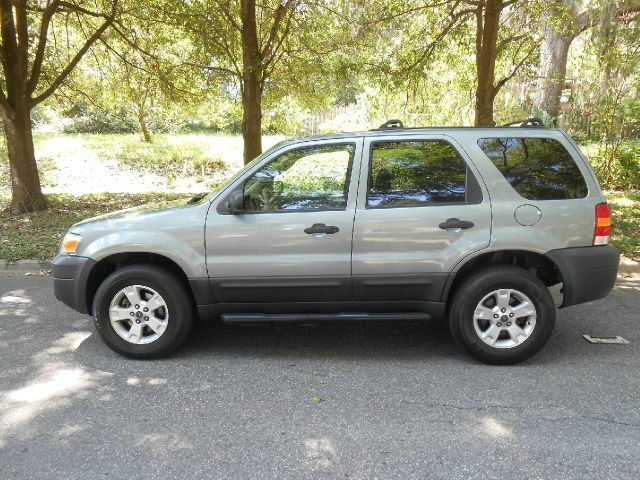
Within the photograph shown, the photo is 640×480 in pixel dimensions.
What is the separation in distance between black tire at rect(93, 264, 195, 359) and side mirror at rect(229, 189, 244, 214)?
767 mm

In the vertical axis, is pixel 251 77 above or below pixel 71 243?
above

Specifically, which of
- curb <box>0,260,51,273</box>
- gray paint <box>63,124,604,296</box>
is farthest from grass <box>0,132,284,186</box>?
gray paint <box>63,124,604,296</box>

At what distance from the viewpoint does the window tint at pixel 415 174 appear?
4.13m

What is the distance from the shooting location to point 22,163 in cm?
1069

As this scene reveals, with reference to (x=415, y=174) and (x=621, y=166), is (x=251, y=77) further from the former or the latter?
(x=621, y=166)

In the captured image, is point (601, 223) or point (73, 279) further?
point (73, 279)

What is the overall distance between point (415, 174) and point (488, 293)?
3.57 feet

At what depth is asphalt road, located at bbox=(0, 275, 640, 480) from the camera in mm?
2906

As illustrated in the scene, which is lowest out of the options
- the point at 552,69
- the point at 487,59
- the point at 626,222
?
the point at 626,222

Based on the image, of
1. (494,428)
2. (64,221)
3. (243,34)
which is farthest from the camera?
(243,34)

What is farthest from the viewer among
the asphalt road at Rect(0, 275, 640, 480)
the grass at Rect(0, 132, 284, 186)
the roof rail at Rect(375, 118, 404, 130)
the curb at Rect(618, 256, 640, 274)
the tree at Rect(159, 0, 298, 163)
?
the grass at Rect(0, 132, 284, 186)

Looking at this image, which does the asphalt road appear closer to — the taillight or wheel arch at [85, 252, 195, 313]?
wheel arch at [85, 252, 195, 313]

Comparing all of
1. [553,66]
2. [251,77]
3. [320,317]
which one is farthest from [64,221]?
[553,66]

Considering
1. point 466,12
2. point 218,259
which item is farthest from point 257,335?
point 466,12
